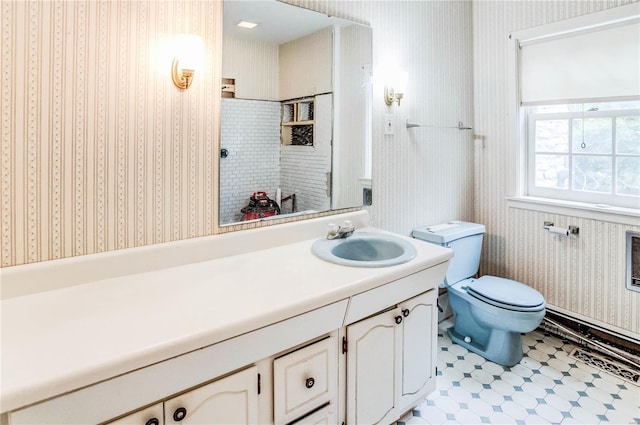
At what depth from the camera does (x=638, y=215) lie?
2.14 m

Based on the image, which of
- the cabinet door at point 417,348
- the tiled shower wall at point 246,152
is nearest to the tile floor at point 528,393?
the cabinet door at point 417,348

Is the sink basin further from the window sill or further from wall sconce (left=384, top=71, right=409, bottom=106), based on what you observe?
the window sill

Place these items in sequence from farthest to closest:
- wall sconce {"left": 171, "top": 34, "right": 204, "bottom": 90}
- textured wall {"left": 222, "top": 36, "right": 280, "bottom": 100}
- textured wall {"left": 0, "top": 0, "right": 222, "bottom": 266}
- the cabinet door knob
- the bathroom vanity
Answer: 1. textured wall {"left": 222, "top": 36, "right": 280, "bottom": 100}
2. wall sconce {"left": 171, "top": 34, "right": 204, "bottom": 90}
3. textured wall {"left": 0, "top": 0, "right": 222, "bottom": 266}
4. the cabinet door knob
5. the bathroom vanity

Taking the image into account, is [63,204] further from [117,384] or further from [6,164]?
[117,384]

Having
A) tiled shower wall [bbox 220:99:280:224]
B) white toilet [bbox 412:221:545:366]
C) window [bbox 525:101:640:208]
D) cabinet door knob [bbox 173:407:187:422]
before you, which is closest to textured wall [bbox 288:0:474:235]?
white toilet [bbox 412:221:545:366]

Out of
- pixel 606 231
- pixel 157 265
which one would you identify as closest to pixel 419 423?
pixel 157 265

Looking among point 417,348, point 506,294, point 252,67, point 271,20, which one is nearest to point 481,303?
point 506,294

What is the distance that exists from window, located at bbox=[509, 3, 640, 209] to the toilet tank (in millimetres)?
541

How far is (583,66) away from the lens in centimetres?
235

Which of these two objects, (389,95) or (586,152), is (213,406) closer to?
(389,95)

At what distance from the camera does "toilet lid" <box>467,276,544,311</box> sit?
2084mm

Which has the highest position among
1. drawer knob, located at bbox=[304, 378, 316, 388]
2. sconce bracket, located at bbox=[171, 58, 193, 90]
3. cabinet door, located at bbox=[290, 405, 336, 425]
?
sconce bracket, located at bbox=[171, 58, 193, 90]

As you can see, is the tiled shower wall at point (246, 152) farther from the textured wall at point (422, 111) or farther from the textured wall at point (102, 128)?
the textured wall at point (422, 111)

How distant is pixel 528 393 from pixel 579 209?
1.16m
